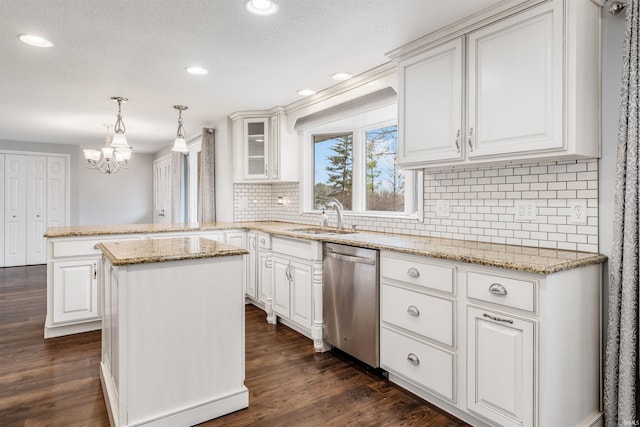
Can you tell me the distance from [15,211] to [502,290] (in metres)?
7.93

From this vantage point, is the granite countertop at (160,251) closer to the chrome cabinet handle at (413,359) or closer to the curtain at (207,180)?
the chrome cabinet handle at (413,359)

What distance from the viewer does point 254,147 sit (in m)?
4.62

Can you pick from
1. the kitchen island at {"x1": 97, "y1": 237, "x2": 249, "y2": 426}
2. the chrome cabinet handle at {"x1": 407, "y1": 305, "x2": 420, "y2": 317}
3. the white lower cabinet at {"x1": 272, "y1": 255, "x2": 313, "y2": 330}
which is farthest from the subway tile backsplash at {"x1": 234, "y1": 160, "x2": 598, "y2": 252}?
the kitchen island at {"x1": 97, "y1": 237, "x2": 249, "y2": 426}

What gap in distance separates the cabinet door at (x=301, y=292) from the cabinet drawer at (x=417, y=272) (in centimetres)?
83

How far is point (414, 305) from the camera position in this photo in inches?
86.0

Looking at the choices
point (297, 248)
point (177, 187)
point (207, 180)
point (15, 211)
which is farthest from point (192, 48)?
point (15, 211)

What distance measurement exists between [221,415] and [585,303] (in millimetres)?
1913

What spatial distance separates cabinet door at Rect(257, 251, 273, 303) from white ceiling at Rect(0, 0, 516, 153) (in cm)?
163

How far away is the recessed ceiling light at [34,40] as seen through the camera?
2.47m

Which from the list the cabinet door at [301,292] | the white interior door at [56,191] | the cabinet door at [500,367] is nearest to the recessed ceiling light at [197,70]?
the cabinet door at [301,292]

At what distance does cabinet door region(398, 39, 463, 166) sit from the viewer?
2289 millimetres

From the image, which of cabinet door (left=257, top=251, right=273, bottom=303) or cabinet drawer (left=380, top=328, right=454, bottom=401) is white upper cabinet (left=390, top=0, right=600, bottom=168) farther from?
cabinet door (left=257, top=251, right=273, bottom=303)

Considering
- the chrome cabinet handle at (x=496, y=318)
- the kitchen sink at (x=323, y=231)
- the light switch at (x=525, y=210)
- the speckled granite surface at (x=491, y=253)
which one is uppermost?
the light switch at (x=525, y=210)

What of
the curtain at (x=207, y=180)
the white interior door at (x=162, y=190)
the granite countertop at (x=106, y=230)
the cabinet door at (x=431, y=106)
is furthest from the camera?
the white interior door at (x=162, y=190)
